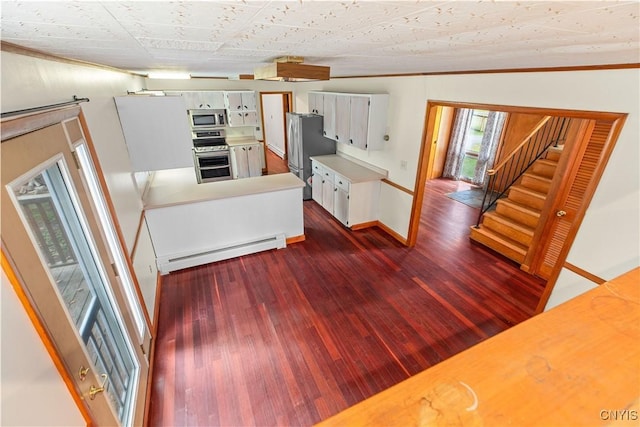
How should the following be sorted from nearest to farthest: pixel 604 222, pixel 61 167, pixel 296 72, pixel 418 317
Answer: pixel 61 167
pixel 296 72
pixel 604 222
pixel 418 317

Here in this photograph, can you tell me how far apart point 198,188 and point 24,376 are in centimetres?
298

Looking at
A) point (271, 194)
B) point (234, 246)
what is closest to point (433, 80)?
point (271, 194)

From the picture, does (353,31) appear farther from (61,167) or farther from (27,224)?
(61,167)

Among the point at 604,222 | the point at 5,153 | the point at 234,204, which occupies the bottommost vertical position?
the point at 234,204

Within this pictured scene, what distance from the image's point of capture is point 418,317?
2.80m

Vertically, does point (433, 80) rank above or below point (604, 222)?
above

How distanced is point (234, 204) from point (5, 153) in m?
2.62

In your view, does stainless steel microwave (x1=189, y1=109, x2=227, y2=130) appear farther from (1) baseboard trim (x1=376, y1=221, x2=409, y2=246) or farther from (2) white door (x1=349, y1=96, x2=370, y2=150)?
(1) baseboard trim (x1=376, y1=221, x2=409, y2=246)

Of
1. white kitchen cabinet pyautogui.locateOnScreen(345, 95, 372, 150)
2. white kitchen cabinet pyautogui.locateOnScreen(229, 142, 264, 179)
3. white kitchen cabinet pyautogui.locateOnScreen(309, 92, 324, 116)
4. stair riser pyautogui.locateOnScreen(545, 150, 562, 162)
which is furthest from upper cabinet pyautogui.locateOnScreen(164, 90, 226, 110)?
stair riser pyautogui.locateOnScreen(545, 150, 562, 162)

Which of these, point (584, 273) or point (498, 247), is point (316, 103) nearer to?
point (498, 247)

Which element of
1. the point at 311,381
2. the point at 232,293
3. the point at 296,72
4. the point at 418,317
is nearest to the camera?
the point at 296,72

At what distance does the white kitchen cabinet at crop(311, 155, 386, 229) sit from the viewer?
4270mm

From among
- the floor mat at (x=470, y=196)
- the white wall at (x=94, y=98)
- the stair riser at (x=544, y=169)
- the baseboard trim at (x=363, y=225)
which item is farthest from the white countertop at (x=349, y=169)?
the white wall at (x=94, y=98)

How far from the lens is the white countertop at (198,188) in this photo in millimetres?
3281
